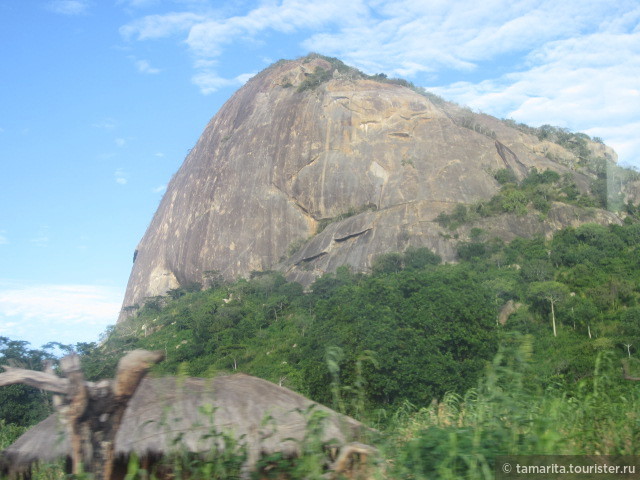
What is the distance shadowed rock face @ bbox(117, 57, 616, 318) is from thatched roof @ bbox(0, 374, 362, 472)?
25.2 metres

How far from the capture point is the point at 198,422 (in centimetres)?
237

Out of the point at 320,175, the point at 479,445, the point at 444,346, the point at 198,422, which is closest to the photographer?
the point at 479,445

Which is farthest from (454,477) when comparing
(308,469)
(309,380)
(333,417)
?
(309,380)

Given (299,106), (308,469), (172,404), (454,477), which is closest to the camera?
(454,477)

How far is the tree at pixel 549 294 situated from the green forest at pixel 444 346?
0.15 feet

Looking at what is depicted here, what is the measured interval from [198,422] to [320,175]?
30.9 m

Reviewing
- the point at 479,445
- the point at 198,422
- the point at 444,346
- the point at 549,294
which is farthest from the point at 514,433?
the point at 549,294

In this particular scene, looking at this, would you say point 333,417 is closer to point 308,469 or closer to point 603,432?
point 308,469

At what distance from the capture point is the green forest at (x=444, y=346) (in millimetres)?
2242

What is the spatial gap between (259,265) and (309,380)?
805 inches

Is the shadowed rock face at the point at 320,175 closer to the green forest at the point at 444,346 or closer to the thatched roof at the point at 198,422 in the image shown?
the green forest at the point at 444,346

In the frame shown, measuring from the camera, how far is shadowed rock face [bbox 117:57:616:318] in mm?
30203

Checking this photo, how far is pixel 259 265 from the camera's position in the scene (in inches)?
1271

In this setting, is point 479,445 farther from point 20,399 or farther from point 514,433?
point 20,399
